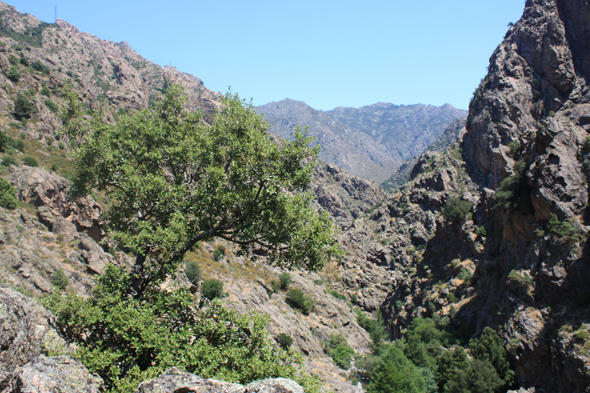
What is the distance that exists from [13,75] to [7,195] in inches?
A: 1578

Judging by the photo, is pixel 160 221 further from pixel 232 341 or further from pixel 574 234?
pixel 574 234

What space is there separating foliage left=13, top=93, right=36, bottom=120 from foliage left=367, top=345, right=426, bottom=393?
5548 cm

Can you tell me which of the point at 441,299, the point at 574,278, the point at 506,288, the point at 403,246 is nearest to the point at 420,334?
the point at 441,299

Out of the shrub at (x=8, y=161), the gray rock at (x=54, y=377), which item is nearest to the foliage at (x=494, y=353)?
the gray rock at (x=54, y=377)

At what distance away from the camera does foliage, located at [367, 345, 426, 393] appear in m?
31.6

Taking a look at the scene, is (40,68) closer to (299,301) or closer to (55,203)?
(55,203)

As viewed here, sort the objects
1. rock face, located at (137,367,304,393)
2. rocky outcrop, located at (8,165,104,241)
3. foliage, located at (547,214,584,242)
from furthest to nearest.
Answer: foliage, located at (547,214,584,242)
rocky outcrop, located at (8,165,104,241)
rock face, located at (137,367,304,393)

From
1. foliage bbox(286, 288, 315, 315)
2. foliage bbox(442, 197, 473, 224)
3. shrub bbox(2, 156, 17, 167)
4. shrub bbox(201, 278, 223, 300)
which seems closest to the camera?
shrub bbox(201, 278, 223, 300)

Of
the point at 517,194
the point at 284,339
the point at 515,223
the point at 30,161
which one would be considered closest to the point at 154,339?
the point at 284,339

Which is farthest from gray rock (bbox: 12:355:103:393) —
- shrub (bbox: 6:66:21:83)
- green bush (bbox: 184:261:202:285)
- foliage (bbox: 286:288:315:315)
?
shrub (bbox: 6:66:21:83)

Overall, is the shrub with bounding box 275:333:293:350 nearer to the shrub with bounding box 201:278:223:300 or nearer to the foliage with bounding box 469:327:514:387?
the shrub with bounding box 201:278:223:300

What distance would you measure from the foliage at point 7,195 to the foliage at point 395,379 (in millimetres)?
34957

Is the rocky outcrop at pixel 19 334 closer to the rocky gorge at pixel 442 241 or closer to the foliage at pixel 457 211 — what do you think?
the rocky gorge at pixel 442 241

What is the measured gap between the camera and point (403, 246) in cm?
8612
